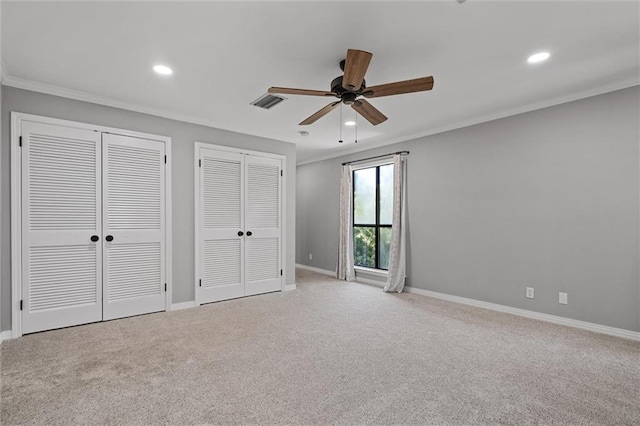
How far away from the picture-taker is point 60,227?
3311 mm

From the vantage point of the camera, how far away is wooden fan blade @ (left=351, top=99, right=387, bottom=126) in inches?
108

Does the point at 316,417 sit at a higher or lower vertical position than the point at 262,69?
lower

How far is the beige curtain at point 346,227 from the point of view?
604 cm

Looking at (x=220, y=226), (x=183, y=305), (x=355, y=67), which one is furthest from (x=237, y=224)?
(x=355, y=67)

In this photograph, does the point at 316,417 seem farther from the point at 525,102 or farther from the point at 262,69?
the point at 525,102

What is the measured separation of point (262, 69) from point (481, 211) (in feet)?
10.8


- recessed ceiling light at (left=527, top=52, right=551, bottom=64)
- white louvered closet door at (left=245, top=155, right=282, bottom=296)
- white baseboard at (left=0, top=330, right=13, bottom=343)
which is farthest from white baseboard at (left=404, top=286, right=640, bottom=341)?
white baseboard at (left=0, top=330, right=13, bottom=343)

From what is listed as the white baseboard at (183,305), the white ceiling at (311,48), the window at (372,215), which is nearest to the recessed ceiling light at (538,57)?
the white ceiling at (311,48)

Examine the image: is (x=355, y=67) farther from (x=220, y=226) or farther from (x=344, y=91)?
(x=220, y=226)

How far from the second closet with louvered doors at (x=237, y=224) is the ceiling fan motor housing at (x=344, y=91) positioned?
238 cm

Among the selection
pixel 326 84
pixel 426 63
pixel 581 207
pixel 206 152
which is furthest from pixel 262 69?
pixel 581 207

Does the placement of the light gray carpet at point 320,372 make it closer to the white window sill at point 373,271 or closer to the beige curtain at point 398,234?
the beige curtain at point 398,234

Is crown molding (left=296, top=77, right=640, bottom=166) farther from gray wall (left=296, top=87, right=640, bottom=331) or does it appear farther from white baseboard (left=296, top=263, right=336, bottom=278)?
white baseboard (left=296, top=263, right=336, bottom=278)

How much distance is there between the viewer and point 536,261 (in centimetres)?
376
